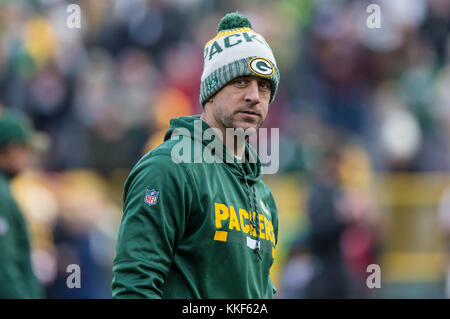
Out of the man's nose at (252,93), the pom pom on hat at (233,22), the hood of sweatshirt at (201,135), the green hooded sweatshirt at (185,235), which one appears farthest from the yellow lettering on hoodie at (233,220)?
the pom pom on hat at (233,22)

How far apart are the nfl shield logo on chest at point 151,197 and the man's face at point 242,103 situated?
597 mm

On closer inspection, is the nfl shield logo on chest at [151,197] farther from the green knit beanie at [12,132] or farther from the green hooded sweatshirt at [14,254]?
the green knit beanie at [12,132]

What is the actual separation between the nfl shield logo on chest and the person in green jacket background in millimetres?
3170

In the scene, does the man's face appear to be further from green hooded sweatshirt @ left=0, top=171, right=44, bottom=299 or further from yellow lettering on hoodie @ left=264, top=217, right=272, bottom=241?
green hooded sweatshirt @ left=0, top=171, right=44, bottom=299

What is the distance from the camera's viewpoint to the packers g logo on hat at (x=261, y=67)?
3.68m

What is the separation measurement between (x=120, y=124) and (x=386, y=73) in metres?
4.05

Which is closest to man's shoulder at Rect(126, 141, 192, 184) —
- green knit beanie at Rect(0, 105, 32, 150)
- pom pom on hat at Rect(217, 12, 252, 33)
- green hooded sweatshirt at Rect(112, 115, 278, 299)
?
green hooded sweatshirt at Rect(112, 115, 278, 299)

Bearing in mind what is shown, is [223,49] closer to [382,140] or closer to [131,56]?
[382,140]

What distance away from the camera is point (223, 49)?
3.84 metres

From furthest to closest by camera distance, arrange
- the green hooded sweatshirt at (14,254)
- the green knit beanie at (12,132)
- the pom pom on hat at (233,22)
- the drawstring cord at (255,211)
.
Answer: the green knit beanie at (12,132) < the green hooded sweatshirt at (14,254) < the pom pom on hat at (233,22) < the drawstring cord at (255,211)

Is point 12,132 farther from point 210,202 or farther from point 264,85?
point 210,202

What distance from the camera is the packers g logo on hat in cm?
368

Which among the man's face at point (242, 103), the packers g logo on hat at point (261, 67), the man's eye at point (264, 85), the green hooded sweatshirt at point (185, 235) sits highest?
the packers g logo on hat at point (261, 67)
